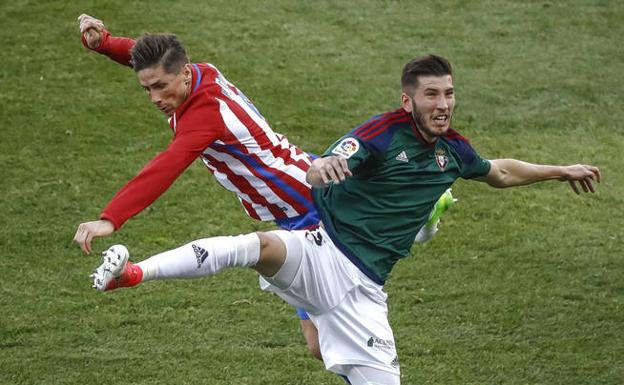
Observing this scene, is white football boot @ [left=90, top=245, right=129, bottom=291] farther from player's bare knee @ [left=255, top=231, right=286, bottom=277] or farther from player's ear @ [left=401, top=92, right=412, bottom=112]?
player's ear @ [left=401, top=92, right=412, bottom=112]

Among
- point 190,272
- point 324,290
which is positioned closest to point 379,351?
point 324,290

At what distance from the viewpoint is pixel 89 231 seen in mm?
5531


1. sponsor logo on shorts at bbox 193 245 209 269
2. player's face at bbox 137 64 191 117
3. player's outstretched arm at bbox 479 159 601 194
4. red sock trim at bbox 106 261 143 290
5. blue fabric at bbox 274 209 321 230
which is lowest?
blue fabric at bbox 274 209 321 230

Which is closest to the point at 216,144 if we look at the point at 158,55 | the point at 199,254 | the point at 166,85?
the point at 166,85

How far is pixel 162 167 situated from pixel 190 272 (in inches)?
22.3

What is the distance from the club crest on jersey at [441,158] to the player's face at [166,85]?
1390 millimetres

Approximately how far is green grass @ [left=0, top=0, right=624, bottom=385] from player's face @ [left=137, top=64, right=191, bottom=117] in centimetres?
212

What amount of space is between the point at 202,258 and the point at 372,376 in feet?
4.06

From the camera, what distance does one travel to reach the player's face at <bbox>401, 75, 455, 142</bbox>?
624 cm

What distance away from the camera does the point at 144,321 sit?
844 cm

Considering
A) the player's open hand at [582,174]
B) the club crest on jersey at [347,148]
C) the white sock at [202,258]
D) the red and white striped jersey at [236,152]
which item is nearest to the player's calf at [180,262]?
the white sock at [202,258]

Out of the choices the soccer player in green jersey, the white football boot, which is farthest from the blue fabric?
the white football boot

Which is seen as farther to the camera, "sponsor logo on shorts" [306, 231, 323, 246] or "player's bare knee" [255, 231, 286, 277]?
"sponsor logo on shorts" [306, 231, 323, 246]

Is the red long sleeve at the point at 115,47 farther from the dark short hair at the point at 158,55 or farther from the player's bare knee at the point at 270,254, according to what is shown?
the player's bare knee at the point at 270,254
